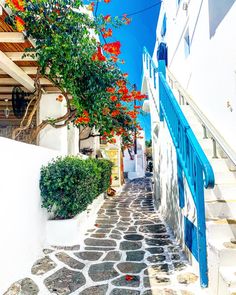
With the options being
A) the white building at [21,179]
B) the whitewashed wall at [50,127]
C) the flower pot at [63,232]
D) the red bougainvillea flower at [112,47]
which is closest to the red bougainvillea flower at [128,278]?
the white building at [21,179]

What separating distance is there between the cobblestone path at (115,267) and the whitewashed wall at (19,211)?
0.82ft

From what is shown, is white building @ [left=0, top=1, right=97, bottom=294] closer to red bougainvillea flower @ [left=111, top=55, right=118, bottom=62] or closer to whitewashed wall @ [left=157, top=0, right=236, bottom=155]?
red bougainvillea flower @ [left=111, top=55, right=118, bottom=62]

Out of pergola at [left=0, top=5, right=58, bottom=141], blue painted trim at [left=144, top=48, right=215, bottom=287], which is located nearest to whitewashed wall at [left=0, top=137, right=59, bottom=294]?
pergola at [left=0, top=5, right=58, bottom=141]

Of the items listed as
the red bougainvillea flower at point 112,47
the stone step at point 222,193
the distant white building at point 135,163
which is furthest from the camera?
the distant white building at point 135,163

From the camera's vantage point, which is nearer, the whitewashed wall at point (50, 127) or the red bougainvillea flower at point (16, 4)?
the red bougainvillea flower at point (16, 4)

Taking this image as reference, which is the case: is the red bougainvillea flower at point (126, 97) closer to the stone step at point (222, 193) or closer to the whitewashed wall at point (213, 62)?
the whitewashed wall at point (213, 62)

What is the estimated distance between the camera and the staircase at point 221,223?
307cm

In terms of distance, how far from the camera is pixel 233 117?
16.9 ft

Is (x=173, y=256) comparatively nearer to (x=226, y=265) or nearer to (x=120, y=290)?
(x=120, y=290)

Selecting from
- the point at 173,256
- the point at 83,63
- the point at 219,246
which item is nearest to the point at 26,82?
the point at 83,63

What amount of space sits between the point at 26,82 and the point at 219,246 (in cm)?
623

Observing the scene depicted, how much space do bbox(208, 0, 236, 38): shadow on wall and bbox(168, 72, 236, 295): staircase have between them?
2242 millimetres

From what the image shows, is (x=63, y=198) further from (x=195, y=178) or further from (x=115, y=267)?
(x=195, y=178)

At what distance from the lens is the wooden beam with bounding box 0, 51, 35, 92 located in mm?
5877
